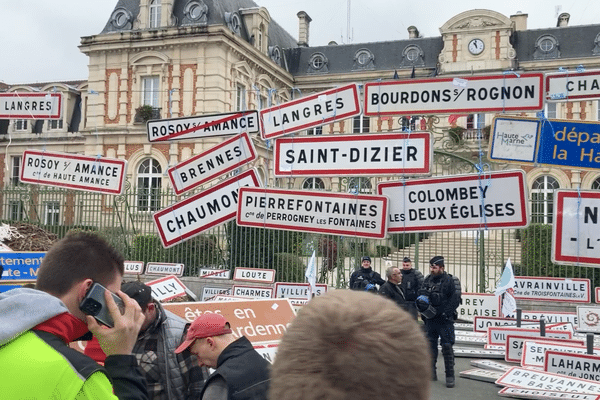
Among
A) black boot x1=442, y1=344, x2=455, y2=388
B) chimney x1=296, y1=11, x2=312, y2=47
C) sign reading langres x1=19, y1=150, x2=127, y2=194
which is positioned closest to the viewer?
black boot x1=442, y1=344, x2=455, y2=388

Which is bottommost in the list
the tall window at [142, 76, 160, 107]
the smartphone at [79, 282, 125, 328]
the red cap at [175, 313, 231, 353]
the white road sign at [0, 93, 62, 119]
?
the red cap at [175, 313, 231, 353]

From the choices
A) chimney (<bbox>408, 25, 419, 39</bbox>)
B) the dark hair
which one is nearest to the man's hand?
the dark hair

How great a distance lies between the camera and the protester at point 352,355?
3.94 ft

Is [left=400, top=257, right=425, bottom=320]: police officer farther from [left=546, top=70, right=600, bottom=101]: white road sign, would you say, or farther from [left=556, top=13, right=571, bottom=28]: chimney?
[left=556, top=13, right=571, bottom=28]: chimney

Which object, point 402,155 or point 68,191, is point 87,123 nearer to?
point 68,191

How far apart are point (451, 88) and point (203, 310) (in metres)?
3.42

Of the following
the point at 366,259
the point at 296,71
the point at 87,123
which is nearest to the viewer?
the point at 366,259

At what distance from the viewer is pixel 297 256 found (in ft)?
42.1

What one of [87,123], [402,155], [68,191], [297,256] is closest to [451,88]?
[402,155]

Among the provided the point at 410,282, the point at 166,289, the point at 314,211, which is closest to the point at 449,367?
the point at 410,282

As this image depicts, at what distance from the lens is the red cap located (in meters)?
3.39

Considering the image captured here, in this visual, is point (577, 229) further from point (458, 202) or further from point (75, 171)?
point (75, 171)

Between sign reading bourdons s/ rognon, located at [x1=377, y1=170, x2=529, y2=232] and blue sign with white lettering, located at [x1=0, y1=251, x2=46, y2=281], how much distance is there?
152 inches

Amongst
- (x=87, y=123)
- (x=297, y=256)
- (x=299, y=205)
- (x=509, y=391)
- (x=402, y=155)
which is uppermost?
(x=87, y=123)
